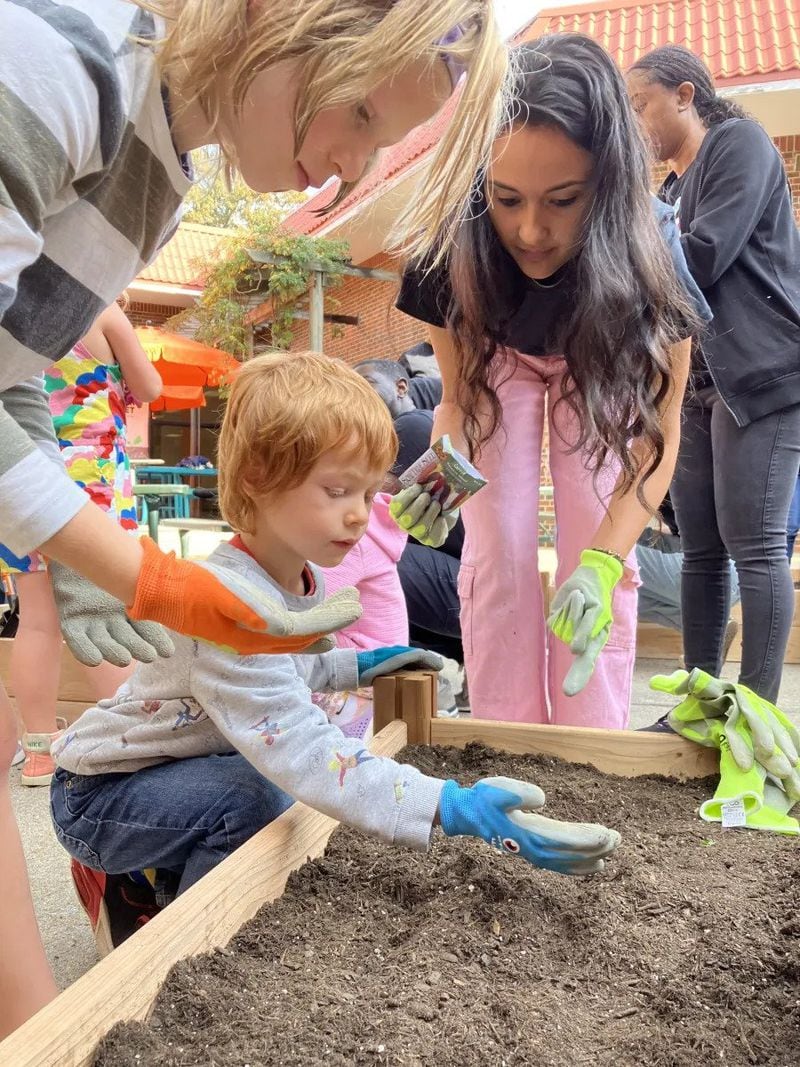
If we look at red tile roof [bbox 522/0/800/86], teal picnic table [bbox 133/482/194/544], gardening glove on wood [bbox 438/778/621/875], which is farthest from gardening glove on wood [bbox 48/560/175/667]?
red tile roof [bbox 522/0/800/86]

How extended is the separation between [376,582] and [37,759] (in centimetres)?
100

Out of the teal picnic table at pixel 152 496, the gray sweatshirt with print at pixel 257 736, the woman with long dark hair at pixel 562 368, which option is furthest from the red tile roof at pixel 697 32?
the gray sweatshirt with print at pixel 257 736

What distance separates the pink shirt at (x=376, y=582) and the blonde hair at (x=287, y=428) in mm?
827

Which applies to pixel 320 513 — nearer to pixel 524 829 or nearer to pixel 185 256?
pixel 524 829

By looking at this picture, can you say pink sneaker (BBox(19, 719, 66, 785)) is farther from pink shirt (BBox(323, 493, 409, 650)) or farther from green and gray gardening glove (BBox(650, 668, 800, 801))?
green and gray gardening glove (BBox(650, 668, 800, 801))

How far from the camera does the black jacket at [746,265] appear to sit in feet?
7.76

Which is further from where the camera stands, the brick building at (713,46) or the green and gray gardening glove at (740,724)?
the brick building at (713,46)

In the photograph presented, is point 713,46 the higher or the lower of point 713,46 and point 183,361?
the higher

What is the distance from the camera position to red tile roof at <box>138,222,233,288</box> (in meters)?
12.6

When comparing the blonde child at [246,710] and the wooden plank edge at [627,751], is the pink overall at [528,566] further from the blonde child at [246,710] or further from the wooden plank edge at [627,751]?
the blonde child at [246,710]

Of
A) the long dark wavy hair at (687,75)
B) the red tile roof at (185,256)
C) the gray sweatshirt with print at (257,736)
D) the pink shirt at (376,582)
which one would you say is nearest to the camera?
the gray sweatshirt with print at (257,736)

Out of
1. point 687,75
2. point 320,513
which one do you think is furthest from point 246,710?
point 687,75

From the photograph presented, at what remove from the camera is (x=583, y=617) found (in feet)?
5.51

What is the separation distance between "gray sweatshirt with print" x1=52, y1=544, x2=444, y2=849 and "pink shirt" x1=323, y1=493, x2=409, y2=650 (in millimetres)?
855
